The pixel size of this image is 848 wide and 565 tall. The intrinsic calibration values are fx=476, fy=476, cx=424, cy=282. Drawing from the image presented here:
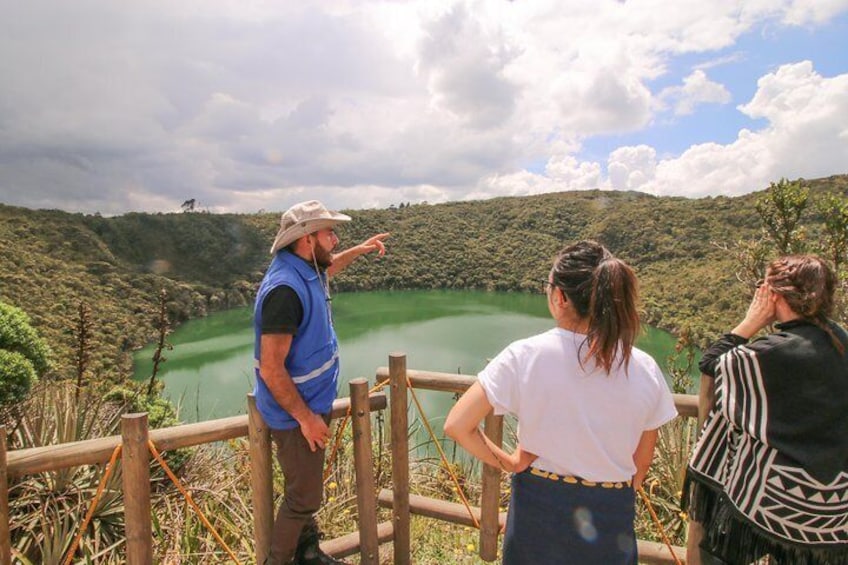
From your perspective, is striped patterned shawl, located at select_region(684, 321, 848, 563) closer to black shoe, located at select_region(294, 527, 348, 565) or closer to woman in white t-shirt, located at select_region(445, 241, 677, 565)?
woman in white t-shirt, located at select_region(445, 241, 677, 565)

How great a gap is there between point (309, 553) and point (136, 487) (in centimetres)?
67

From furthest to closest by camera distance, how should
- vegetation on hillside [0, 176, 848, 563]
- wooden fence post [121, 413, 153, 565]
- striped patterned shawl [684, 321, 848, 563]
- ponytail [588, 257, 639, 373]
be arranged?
vegetation on hillside [0, 176, 848, 563]
wooden fence post [121, 413, 153, 565]
striped patterned shawl [684, 321, 848, 563]
ponytail [588, 257, 639, 373]

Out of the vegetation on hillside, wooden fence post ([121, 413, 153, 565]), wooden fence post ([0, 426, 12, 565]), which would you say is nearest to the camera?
wooden fence post ([0, 426, 12, 565])

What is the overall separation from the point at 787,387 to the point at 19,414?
10.5 feet

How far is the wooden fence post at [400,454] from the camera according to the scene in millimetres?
1929

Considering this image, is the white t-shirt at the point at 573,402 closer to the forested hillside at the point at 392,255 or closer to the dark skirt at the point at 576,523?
the dark skirt at the point at 576,523

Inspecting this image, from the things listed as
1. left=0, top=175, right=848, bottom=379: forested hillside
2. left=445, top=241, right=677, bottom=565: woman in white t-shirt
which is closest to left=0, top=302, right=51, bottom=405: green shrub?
left=445, top=241, right=677, bottom=565: woman in white t-shirt

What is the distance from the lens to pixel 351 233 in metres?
50.3

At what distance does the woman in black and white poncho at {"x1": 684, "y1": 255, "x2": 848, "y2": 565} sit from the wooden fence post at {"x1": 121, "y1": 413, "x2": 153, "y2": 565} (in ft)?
5.83

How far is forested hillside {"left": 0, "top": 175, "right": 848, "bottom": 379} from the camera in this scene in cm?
1928

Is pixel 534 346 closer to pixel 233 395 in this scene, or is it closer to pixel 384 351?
pixel 233 395

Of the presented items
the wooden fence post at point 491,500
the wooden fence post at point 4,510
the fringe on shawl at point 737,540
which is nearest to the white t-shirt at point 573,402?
the fringe on shawl at point 737,540

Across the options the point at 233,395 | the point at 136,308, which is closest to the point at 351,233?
the point at 136,308

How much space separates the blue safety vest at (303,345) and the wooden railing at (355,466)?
10 cm
